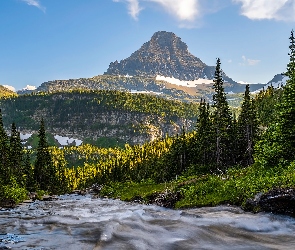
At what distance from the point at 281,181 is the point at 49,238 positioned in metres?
12.1

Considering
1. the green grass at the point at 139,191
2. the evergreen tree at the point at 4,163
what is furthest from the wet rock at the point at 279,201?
the evergreen tree at the point at 4,163

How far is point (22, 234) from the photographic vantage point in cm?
1322

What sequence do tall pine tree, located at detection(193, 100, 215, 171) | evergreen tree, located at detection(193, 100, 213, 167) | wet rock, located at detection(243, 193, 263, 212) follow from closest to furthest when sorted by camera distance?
1. wet rock, located at detection(243, 193, 263, 212)
2. tall pine tree, located at detection(193, 100, 215, 171)
3. evergreen tree, located at detection(193, 100, 213, 167)

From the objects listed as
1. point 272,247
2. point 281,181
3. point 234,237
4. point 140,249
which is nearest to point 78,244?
point 140,249

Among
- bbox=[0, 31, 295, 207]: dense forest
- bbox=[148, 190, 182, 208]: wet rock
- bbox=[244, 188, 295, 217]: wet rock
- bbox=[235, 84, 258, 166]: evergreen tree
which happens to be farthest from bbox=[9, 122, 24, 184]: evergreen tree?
bbox=[244, 188, 295, 217]: wet rock

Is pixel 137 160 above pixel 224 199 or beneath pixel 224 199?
beneath

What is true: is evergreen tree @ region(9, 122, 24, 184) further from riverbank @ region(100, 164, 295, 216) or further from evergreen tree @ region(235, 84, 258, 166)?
evergreen tree @ region(235, 84, 258, 166)

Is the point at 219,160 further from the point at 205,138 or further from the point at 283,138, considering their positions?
the point at 283,138

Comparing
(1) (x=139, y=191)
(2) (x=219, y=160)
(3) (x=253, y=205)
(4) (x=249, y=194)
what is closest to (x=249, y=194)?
(4) (x=249, y=194)

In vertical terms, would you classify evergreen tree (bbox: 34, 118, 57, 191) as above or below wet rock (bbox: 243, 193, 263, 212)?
below

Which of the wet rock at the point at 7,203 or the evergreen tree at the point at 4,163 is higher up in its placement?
the evergreen tree at the point at 4,163

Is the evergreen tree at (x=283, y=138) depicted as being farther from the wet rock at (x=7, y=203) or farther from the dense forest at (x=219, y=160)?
the wet rock at (x=7, y=203)

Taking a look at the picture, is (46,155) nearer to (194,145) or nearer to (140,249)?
(194,145)

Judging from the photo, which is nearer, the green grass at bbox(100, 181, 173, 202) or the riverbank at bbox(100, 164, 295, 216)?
the riverbank at bbox(100, 164, 295, 216)
